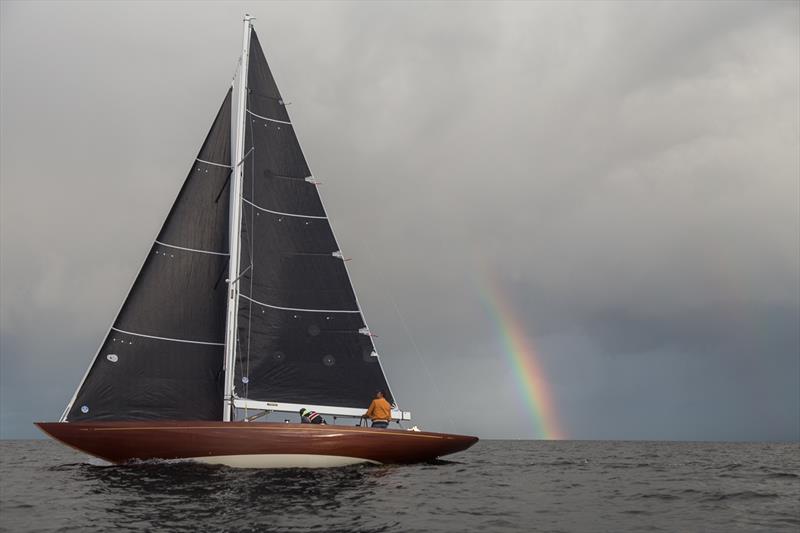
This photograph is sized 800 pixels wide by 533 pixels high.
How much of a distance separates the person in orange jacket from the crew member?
1.54m

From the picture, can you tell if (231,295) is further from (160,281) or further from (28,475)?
(28,475)

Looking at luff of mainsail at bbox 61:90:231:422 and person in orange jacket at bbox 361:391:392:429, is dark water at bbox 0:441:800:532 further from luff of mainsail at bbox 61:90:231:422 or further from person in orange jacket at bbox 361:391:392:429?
luff of mainsail at bbox 61:90:231:422

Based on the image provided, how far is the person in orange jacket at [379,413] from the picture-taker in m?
21.5

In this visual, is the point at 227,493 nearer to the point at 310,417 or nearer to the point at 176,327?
the point at 310,417

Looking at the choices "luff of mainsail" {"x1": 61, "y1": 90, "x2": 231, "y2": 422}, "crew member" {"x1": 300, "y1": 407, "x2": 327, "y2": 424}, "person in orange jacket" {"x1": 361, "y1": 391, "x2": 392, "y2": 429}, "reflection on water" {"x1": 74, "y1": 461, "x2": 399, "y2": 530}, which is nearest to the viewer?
"reflection on water" {"x1": 74, "y1": 461, "x2": 399, "y2": 530}

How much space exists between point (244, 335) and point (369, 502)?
28.3 feet

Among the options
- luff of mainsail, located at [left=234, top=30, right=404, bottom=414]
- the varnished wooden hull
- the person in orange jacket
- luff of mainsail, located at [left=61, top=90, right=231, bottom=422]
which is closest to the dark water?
the varnished wooden hull

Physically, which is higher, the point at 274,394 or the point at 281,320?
the point at 281,320

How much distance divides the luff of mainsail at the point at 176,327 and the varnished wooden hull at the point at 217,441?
2.70 feet

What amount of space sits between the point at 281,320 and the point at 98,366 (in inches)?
213

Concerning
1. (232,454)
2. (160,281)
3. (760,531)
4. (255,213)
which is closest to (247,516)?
(232,454)

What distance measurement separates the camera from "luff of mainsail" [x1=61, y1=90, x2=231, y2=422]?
777 inches

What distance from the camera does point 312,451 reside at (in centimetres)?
1903

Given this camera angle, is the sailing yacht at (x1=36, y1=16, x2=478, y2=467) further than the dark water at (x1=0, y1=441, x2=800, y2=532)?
Yes
